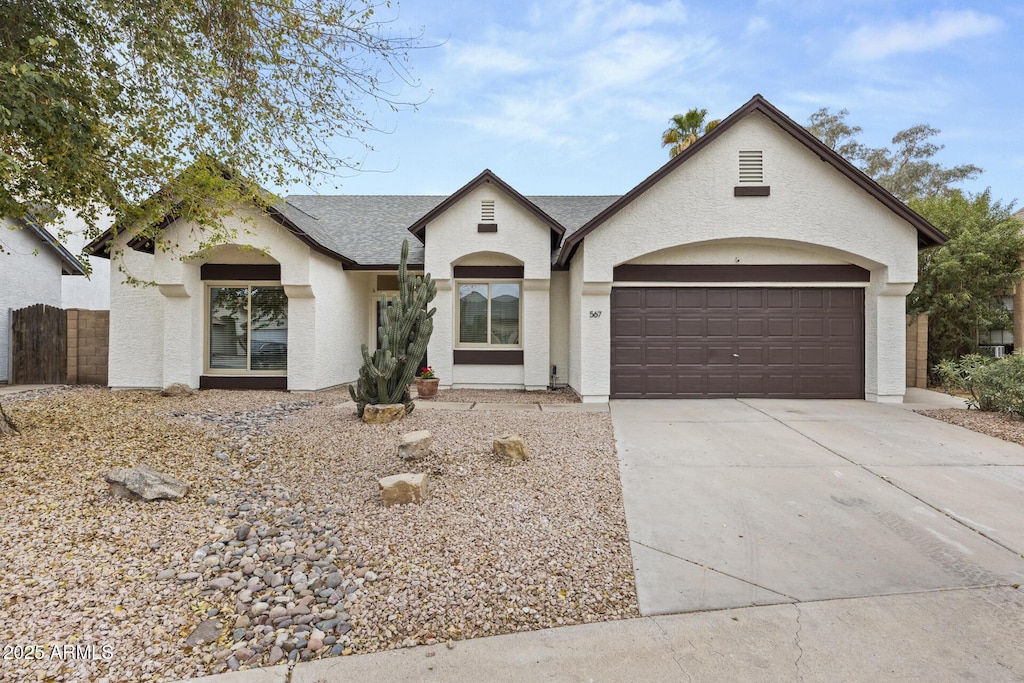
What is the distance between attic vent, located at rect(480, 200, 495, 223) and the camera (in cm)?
1152

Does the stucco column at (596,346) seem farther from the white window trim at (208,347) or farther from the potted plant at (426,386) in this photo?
the white window trim at (208,347)

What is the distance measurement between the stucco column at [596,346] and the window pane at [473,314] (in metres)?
2.93

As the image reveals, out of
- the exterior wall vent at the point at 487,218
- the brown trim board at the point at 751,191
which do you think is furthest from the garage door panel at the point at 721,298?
the exterior wall vent at the point at 487,218

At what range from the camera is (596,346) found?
10.1m

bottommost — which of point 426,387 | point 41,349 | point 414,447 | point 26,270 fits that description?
point 414,447

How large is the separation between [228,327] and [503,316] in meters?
6.54

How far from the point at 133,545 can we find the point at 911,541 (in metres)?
5.79

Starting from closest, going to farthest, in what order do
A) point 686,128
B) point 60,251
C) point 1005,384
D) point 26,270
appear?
point 1005,384, point 26,270, point 60,251, point 686,128

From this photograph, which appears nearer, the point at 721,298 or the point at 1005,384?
the point at 1005,384

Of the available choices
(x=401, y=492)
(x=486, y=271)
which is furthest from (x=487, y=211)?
(x=401, y=492)

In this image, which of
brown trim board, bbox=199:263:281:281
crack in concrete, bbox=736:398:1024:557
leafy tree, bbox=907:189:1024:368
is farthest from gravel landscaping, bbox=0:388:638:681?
leafy tree, bbox=907:189:1024:368

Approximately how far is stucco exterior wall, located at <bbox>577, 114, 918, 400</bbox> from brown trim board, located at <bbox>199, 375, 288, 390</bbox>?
7331 mm

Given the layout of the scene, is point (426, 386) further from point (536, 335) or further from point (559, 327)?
point (559, 327)

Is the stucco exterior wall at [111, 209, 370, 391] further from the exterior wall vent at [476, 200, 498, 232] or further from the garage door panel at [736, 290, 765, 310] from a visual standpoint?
the garage door panel at [736, 290, 765, 310]
